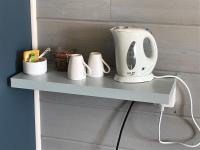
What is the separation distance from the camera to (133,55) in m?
1.11

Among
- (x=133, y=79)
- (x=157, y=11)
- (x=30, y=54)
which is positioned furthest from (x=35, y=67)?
(x=157, y=11)

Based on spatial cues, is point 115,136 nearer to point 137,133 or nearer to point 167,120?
point 137,133

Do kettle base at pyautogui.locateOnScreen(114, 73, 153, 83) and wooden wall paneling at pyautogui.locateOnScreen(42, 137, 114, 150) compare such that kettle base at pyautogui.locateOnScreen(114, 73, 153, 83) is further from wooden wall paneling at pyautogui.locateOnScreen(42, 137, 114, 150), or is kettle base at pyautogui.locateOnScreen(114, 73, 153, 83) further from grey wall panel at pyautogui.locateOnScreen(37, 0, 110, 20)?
wooden wall paneling at pyautogui.locateOnScreen(42, 137, 114, 150)

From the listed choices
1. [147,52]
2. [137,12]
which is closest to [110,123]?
[147,52]

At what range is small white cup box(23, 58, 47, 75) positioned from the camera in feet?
3.97

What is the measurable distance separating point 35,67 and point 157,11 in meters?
0.48

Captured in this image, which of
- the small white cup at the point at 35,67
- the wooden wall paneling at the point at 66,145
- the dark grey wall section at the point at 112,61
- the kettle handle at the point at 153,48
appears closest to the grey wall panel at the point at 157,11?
the dark grey wall section at the point at 112,61

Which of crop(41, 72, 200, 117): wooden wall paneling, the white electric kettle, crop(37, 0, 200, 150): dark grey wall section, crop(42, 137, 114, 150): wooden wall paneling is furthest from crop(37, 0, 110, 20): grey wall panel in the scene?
crop(42, 137, 114, 150): wooden wall paneling

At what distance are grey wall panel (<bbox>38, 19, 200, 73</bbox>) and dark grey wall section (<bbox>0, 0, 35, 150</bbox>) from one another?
0.31ft

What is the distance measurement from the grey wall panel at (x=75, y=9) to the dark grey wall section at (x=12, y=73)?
2.8 inches

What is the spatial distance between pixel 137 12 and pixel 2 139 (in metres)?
0.67

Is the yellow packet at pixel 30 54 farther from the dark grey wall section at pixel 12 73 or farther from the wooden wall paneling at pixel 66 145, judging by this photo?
the wooden wall paneling at pixel 66 145

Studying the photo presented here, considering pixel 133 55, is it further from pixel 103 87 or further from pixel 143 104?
pixel 143 104

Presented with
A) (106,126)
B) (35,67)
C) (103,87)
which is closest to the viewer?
(103,87)
